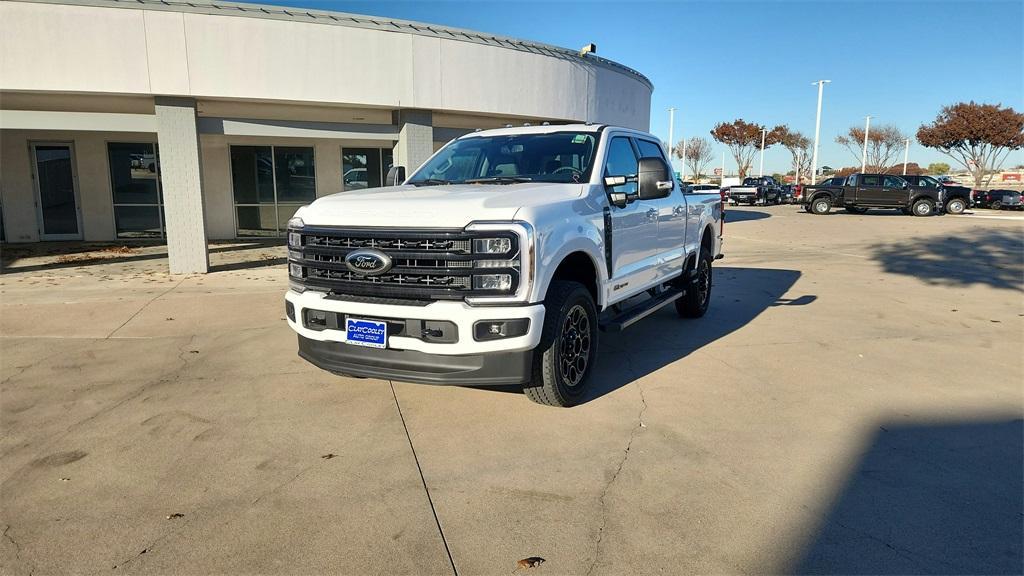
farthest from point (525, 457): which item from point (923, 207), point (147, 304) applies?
point (923, 207)

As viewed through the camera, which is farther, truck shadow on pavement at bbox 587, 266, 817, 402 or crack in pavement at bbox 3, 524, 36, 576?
truck shadow on pavement at bbox 587, 266, 817, 402

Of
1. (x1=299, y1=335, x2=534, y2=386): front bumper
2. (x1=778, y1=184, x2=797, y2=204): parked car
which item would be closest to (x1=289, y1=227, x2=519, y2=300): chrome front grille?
(x1=299, y1=335, x2=534, y2=386): front bumper

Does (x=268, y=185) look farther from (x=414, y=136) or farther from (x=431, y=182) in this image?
(x=431, y=182)

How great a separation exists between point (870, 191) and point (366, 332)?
29616 mm

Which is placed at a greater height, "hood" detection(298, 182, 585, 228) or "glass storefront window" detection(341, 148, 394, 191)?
"glass storefront window" detection(341, 148, 394, 191)

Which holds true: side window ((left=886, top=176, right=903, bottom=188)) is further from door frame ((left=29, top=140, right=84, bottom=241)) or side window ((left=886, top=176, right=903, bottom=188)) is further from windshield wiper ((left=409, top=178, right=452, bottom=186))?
door frame ((left=29, top=140, right=84, bottom=241))

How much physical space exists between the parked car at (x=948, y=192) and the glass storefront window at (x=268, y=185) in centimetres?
2485

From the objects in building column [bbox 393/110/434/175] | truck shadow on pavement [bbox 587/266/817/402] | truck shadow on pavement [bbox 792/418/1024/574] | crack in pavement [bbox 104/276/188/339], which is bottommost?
truck shadow on pavement [bbox 792/418/1024/574]

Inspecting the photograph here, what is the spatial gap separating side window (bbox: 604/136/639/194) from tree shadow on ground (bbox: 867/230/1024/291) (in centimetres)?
705

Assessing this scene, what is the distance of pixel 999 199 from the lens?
34.2 metres

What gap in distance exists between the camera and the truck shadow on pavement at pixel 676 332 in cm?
552

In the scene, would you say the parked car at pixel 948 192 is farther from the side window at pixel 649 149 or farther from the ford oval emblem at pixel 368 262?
the ford oval emblem at pixel 368 262

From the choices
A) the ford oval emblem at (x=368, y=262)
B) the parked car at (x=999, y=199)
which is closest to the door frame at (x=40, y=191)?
the ford oval emblem at (x=368, y=262)

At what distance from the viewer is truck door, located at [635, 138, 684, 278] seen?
6.12m
